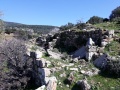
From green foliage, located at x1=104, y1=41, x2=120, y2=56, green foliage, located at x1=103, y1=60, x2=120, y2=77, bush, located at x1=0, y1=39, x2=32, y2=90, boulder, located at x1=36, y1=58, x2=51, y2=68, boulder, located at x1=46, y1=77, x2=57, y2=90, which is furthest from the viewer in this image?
green foliage, located at x1=104, y1=41, x2=120, y2=56

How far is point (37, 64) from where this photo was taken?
16609mm

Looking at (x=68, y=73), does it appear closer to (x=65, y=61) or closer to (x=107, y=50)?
(x=65, y=61)

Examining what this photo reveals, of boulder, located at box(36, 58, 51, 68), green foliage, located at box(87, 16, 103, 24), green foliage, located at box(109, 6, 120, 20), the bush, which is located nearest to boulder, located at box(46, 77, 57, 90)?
boulder, located at box(36, 58, 51, 68)

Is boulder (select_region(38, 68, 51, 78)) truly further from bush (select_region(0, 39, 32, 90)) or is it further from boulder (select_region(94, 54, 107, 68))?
boulder (select_region(94, 54, 107, 68))

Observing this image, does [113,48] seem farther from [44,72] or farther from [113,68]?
[44,72]

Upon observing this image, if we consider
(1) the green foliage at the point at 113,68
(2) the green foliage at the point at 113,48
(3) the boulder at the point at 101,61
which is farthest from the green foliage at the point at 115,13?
(1) the green foliage at the point at 113,68

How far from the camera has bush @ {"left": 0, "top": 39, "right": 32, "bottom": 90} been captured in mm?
16266

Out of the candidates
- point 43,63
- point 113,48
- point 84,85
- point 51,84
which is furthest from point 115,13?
point 51,84

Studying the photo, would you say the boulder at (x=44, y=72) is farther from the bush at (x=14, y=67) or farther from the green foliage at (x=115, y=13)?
the green foliage at (x=115, y=13)

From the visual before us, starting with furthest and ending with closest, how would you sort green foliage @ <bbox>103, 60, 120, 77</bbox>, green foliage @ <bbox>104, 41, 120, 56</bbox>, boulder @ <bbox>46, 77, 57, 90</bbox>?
green foliage @ <bbox>104, 41, 120, 56</bbox>
green foliage @ <bbox>103, 60, 120, 77</bbox>
boulder @ <bbox>46, 77, 57, 90</bbox>

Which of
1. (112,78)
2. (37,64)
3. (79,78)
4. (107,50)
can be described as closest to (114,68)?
(112,78)

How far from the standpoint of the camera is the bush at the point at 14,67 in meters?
16.3

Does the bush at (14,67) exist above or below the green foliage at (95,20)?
below

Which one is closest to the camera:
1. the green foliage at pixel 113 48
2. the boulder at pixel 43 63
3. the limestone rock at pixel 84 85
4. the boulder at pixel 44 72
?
the limestone rock at pixel 84 85
